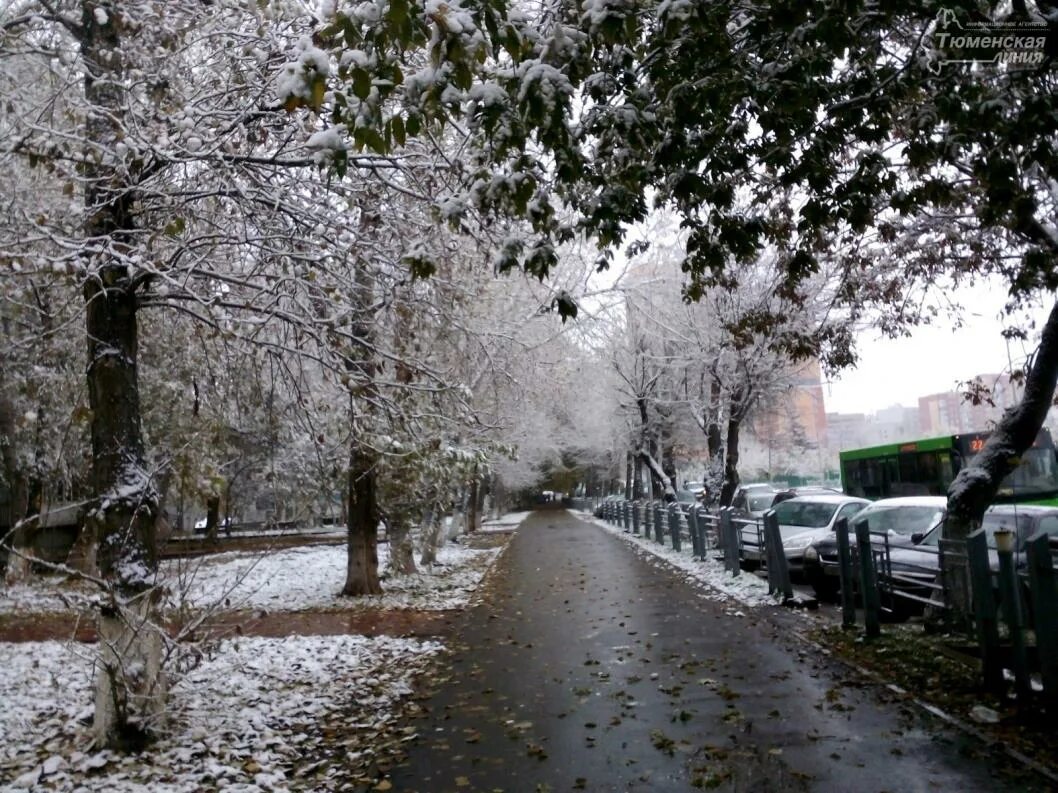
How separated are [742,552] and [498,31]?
15338mm

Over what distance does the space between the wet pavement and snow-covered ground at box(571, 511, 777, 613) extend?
62.3 inches

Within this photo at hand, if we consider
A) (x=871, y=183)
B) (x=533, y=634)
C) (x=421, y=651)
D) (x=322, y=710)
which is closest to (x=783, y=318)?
(x=871, y=183)

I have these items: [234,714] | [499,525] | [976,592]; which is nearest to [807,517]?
[976,592]

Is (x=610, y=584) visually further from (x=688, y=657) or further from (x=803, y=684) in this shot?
(x=803, y=684)

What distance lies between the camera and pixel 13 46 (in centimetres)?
790

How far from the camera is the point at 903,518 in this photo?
1346 cm

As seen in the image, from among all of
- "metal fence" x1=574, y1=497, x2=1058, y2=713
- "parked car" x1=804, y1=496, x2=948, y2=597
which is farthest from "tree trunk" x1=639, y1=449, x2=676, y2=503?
"parked car" x1=804, y1=496, x2=948, y2=597

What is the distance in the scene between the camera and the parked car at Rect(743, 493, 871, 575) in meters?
15.9

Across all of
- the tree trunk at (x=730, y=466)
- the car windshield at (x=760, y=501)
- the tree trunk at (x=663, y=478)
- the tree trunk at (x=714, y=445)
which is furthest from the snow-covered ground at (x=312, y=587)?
the car windshield at (x=760, y=501)

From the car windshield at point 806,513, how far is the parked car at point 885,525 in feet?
10.3

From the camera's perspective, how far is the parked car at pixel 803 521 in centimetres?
1595

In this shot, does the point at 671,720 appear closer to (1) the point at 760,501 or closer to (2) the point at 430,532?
(2) the point at 430,532

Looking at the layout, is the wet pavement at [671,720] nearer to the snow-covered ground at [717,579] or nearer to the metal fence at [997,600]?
the metal fence at [997,600]

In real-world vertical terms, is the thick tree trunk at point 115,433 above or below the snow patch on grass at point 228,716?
above
